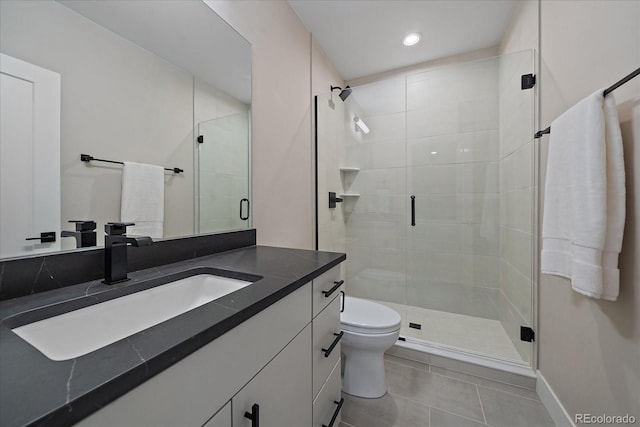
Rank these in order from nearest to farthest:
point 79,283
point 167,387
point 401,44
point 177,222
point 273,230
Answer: point 167,387, point 79,283, point 177,222, point 273,230, point 401,44

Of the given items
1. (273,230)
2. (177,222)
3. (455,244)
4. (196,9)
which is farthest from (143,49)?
(455,244)

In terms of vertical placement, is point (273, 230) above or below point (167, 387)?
above

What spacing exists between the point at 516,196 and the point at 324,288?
1.67 meters

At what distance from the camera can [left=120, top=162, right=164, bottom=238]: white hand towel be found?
92 centimetres

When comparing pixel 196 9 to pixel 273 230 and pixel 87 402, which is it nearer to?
pixel 273 230

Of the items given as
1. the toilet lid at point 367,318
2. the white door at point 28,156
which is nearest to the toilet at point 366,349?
the toilet lid at point 367,318

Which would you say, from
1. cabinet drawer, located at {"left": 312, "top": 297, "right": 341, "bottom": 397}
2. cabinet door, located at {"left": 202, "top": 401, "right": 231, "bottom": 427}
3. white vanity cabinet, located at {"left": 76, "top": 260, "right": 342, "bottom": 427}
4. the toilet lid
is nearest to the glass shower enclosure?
the toilet lid

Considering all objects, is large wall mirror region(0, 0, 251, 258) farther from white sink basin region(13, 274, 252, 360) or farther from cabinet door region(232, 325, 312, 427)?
cabinet door region(232, 325, 312, 427)

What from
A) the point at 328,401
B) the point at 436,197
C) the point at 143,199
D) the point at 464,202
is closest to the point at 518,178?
the point at 464,202

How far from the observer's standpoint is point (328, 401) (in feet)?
3.56

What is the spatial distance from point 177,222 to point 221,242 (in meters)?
0.24

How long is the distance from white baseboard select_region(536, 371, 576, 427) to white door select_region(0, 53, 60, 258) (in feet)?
6.97

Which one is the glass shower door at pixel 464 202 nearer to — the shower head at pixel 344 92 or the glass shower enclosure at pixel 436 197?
the glass shower enclosure at pixel 436 197

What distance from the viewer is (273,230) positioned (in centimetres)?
169
